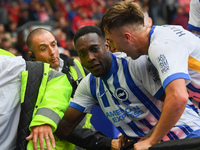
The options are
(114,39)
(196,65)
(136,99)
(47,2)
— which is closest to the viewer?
(196,65)

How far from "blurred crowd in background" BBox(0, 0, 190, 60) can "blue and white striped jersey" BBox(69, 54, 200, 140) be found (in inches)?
202

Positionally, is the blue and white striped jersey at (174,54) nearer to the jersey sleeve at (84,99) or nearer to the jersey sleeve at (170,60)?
the jersey sleeve at (170,60)

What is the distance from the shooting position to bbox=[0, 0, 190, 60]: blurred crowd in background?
26.8 feet

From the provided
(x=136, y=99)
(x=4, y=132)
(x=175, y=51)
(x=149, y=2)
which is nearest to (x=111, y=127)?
(x=136, y=99)

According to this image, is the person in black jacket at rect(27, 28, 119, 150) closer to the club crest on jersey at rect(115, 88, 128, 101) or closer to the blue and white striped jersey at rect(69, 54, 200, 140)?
the blue and white striped jersey at rect(69, 54, 200, 140)

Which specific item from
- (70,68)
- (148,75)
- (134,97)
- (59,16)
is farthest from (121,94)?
(59,16)

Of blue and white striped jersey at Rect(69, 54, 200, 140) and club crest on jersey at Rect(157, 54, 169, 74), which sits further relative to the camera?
blue and white striped jersey at Rect(69, 54, 200, 140)

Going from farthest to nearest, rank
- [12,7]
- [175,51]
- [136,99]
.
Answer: [12,7] < [136,99] < [175,51]

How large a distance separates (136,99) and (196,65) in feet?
1.83

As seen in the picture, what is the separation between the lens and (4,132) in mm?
2396

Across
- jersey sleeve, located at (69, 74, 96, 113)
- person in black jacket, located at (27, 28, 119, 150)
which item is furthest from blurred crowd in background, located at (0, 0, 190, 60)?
jersey sleeve, located at (69, 74, 96, 113)

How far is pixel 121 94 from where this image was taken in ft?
8.25

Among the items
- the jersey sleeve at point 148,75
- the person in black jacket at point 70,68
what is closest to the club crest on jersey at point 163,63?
the jersey sleeve at point 148,75

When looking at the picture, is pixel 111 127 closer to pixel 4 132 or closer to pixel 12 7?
pixel 4 132
